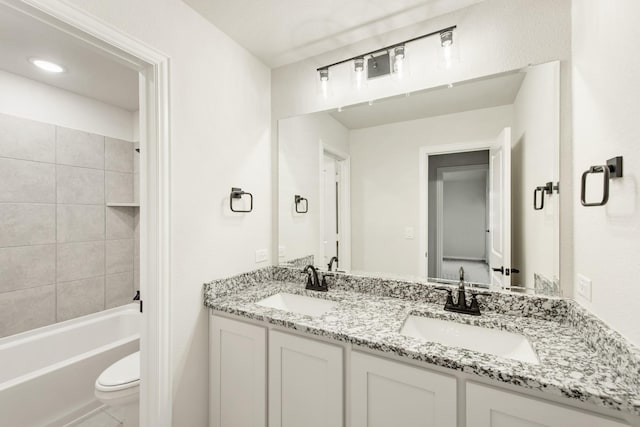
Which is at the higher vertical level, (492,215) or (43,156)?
(43,156)

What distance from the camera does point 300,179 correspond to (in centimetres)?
197

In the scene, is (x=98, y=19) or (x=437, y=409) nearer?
(x=437, y=409)

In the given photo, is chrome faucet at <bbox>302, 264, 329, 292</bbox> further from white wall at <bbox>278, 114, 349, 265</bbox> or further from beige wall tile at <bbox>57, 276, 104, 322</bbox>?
beige wall tile at <bbox>57, 276, 104, 322</bbox>

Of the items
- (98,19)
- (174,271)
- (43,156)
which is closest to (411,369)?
(174,271)

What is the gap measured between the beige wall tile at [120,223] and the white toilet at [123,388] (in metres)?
1.49

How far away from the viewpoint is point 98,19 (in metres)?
1.04

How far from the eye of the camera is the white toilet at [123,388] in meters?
1.50

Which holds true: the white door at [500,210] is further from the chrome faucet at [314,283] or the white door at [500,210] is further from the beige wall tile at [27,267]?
the beige wall tile at [27,267]

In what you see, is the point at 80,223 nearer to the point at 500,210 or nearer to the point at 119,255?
the point at 119,255

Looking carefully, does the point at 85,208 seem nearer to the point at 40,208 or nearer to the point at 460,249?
the point at 40,208

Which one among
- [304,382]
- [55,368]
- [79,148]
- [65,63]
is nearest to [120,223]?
[79,148]

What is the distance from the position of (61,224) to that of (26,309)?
708 millimetres

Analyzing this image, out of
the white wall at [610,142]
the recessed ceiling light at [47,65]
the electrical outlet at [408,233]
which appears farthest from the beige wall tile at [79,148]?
the white wall at [610,142]

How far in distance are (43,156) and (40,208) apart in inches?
17.4
